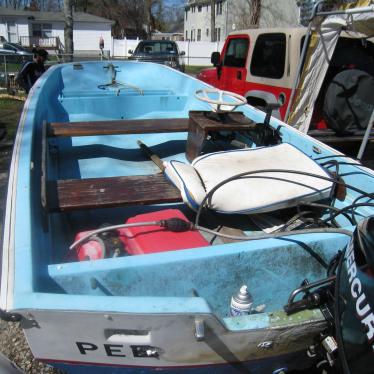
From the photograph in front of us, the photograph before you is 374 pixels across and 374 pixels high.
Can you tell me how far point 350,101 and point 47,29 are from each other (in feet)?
157

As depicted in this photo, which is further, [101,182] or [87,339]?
[101,182]

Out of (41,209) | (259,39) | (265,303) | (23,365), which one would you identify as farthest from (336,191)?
(259,39)

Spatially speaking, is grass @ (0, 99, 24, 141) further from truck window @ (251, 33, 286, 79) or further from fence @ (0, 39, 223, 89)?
truck window @ (251, 33, 286, 79)

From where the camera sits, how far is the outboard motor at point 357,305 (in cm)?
136

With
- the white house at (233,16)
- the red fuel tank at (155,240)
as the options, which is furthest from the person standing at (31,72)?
the white house at (233,16)

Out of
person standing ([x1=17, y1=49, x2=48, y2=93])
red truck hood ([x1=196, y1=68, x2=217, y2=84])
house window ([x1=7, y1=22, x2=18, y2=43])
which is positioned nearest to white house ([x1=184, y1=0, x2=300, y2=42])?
house window ([x1=7, y1=22, x2=18, y2=43])

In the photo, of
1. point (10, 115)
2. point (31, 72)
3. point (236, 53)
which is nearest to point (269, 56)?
point (236, 53)

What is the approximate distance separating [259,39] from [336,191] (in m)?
4.34

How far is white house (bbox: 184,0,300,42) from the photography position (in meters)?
31.9

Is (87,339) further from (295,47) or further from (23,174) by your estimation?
(295,47)

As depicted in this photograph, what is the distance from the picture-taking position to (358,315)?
1.42 metres

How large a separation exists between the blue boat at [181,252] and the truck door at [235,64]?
3221 mm

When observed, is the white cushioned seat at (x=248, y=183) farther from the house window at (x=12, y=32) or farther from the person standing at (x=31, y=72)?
the house window at (x=12, y=32)

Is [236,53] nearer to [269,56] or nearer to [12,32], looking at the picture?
[269,56]
